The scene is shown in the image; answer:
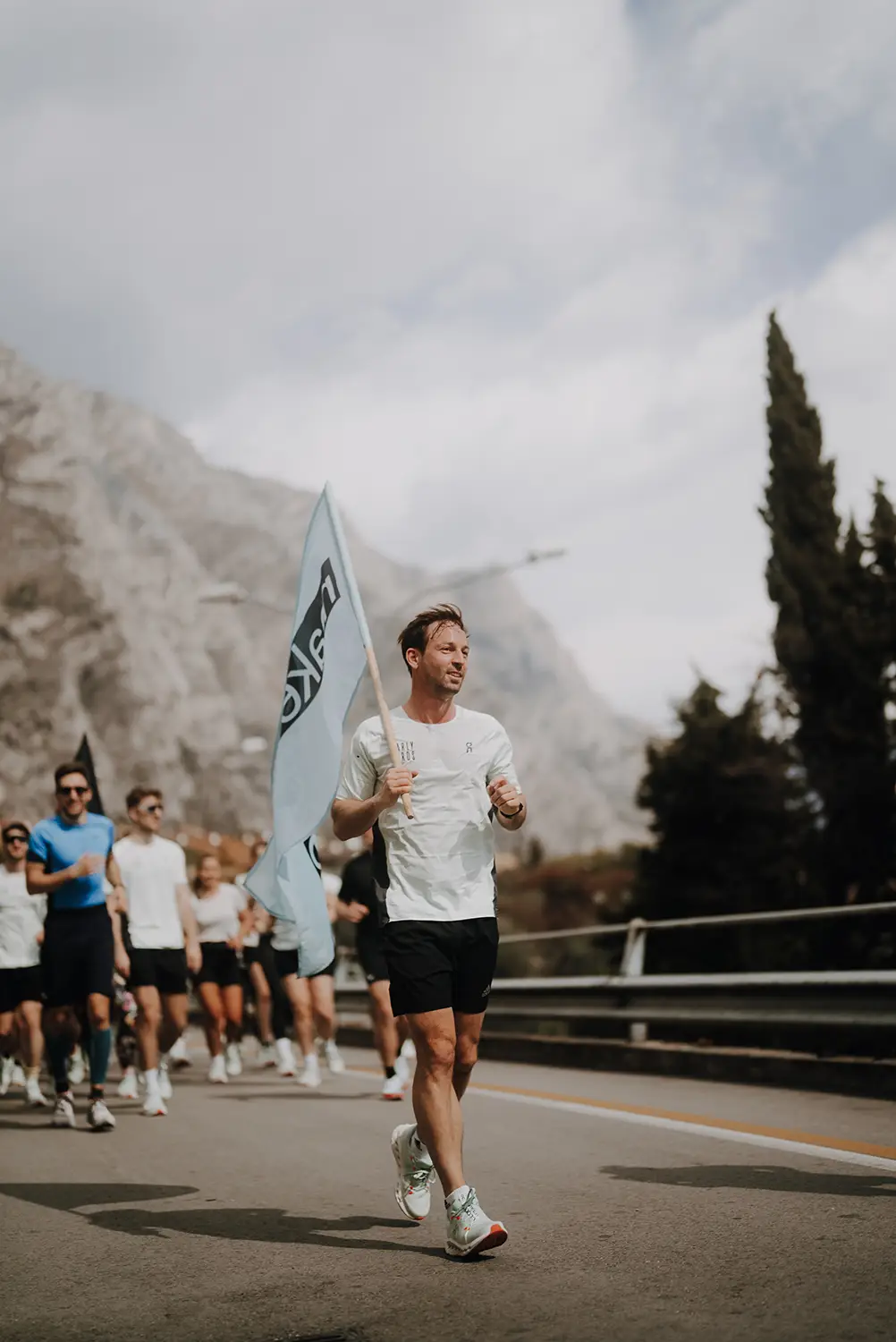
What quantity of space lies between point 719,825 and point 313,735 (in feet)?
96.9

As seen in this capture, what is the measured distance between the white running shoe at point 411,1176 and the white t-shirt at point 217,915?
8.59 metres

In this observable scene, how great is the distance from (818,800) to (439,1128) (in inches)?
1268

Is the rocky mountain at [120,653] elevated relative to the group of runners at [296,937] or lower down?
elevated

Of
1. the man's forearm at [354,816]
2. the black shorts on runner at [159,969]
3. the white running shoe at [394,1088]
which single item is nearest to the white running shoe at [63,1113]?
the black shorts on runner at [159,969]

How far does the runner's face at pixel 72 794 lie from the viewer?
10398mm

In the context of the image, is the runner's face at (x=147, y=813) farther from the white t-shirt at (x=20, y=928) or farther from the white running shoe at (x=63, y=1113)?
the white running shoe at (x=63, y=1113)

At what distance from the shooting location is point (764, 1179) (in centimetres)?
681

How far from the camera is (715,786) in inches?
1395

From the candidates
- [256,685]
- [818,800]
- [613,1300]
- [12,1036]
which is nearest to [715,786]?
[818,800]

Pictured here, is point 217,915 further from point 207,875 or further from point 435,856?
point 435,856

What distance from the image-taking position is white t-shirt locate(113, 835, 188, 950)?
38.3 feet

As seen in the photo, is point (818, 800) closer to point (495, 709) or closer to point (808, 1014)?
point (808, 1014)

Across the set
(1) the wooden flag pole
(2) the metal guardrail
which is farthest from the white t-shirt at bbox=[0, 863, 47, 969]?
(1) the wooden flag pole

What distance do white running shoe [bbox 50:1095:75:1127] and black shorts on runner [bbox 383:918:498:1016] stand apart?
545 cm
